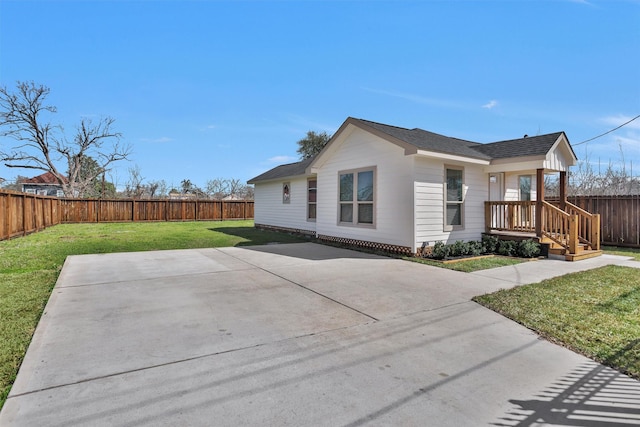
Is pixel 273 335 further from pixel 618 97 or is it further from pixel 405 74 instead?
pixel 618 97

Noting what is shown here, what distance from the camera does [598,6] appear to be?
34.1ft

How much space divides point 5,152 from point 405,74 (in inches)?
1346

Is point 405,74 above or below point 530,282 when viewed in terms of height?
above

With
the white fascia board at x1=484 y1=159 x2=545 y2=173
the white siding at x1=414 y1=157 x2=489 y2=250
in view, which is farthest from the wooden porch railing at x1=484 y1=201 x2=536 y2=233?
the white fascia board at x1=484 y1=159 x2=545 y2=173

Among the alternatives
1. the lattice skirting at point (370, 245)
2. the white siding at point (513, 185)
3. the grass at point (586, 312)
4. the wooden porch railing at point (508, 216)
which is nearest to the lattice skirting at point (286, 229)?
the lattice skirting at point (370, 245)

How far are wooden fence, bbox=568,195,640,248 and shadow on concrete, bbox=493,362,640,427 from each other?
37.1ft

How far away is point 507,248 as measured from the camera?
9273mm

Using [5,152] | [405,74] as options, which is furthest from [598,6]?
[5,152]

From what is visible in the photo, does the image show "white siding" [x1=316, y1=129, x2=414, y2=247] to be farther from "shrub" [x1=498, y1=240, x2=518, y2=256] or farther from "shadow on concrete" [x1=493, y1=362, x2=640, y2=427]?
"shadow on concrete" [x1=493, y1=362, x2=640, y2=427]

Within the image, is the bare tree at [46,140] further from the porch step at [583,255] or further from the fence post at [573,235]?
the porch step at [583,255]

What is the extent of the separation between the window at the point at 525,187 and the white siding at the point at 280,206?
7.83 m

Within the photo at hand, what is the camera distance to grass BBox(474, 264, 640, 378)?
10.5 ft

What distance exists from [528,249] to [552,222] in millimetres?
1125

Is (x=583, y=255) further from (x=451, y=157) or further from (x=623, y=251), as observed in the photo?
(x=451, y=157)
